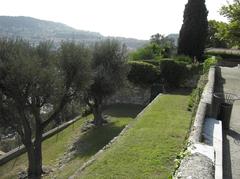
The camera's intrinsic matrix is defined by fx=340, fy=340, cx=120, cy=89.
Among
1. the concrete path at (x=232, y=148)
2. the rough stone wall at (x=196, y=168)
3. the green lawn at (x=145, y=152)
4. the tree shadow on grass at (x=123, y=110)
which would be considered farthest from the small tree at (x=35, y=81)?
the rough stone wall at (x=196, y=168)

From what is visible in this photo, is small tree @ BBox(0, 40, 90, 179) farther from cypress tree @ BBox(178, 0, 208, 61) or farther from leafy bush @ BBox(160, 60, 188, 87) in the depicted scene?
cypress tree @ BBox(178, 0, 208, 61)

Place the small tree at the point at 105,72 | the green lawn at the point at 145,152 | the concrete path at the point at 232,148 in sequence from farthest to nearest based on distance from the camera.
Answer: the small tree at the point at 105,72, the green lawn at the point at 145,152, the concrete path at the point at 232,148

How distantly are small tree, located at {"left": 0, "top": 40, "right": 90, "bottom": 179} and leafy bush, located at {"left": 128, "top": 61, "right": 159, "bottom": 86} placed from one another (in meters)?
7.80

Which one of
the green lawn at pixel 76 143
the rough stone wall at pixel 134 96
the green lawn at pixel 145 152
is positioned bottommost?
the green lawn at pixel 76 143

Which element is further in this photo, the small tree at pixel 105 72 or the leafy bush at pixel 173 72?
the leafy bush at pixel 173 72

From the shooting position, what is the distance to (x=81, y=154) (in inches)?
611

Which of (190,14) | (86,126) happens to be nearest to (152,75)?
(86,126)

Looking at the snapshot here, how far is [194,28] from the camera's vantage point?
28922mm

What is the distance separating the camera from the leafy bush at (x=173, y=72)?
22938mm

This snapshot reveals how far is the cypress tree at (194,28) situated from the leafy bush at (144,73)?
6.57 m

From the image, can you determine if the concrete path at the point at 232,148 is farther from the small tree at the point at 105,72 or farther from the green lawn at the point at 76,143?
the small tree at the point at 105,72

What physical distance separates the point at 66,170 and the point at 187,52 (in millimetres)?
18944

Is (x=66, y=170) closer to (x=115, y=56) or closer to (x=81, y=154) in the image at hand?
(x=81, y=154)

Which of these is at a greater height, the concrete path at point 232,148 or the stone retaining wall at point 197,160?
the stone retaining wall at point 197,160
